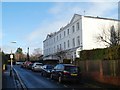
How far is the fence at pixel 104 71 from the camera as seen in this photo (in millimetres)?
19769

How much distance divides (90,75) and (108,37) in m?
28.8

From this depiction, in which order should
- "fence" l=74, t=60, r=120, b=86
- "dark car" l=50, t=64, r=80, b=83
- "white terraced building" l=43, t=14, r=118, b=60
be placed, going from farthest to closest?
"white terraced building" l=43, t=14, r=118, b=60 → "dark car" l=50, t=64, r=80, b=83 → "fence" l=74, t=60, r=120, b=86

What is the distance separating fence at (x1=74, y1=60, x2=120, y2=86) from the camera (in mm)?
19769

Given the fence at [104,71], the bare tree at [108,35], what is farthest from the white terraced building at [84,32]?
the fence at [104,71]

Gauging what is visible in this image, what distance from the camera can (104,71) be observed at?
21.9m

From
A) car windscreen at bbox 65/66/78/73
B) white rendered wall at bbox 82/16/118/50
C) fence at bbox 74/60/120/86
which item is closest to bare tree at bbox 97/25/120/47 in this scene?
white rendered wall at bbox 82/16/118/50

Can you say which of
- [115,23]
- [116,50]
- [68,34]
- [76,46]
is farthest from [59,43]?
[116,50]

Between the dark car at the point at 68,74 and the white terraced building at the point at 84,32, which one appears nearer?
the dark car at the point at 68,74

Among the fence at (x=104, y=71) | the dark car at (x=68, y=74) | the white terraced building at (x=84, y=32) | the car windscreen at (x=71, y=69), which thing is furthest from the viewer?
the white terraced building at (x=84, y=32)

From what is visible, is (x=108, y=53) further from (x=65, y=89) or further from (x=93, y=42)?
(x=93, y=42)

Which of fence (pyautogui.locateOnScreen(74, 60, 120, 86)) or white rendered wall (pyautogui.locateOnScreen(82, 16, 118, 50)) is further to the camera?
white rendered wall (pyautogui.locateOnScreen(82, 16, 118, 50))

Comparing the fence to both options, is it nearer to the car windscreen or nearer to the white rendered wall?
the car windscreen

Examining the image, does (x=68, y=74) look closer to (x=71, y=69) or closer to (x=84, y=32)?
(x=71, y=69)

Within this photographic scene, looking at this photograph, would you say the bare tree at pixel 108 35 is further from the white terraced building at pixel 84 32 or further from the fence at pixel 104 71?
the fence at pixel 104 71
